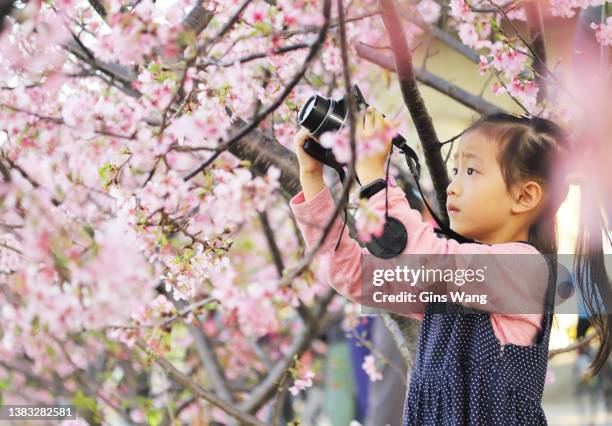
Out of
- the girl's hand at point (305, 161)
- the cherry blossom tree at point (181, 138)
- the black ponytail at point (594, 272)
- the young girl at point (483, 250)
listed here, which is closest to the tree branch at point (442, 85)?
the cherry blossom tree at point (181, 138)

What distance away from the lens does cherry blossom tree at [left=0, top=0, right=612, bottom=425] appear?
1637 millimetres

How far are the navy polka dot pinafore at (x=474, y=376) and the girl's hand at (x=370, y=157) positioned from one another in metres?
0.34

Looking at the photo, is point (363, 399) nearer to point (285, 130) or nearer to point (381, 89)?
point (381, 89)

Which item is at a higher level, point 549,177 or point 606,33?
point 606,33

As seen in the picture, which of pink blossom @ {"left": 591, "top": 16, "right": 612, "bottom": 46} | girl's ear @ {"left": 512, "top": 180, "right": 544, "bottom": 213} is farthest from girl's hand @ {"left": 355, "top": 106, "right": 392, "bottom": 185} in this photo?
pink blossom @ {"left": 591, "top": 16, "right": 612, "bottom": 46}

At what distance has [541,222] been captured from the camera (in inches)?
71.2

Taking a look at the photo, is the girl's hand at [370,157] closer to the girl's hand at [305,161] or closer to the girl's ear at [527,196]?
the girl's hand at [305,161]

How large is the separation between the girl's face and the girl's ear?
0.02 m

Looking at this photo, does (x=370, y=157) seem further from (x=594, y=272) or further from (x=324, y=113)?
(x=594, y=272)

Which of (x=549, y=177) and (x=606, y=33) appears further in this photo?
(x=606, y=33)

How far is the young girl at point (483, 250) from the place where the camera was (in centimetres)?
166

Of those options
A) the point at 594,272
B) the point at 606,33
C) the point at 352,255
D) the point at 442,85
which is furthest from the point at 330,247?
the point at 442,85

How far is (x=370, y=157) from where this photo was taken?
5.11ft

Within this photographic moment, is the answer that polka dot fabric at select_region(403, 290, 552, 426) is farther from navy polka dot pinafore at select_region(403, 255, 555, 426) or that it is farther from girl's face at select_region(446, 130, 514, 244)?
girl's face at select_region(446, 130, 514, 244)
